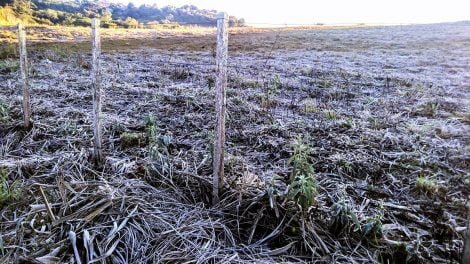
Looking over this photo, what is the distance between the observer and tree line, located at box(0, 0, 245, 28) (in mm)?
16786

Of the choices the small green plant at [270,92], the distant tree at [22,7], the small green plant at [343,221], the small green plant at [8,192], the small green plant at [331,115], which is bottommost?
the small green plant at [8,192]

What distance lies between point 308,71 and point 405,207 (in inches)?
230

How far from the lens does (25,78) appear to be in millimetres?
3307

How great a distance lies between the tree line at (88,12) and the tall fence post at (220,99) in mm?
10896

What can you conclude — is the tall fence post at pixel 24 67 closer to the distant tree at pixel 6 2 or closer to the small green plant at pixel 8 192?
the small green plant at pixel 8 192

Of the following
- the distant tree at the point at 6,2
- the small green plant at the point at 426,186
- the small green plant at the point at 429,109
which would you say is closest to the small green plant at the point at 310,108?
the small green plant at the point at 429,109

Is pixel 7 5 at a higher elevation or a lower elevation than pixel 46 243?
higher

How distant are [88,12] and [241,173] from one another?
21322mm

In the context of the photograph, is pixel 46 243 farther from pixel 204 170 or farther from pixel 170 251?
pixel 204 170

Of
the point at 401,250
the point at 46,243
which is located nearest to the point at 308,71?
the point at 401,250

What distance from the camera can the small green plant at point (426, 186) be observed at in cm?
246

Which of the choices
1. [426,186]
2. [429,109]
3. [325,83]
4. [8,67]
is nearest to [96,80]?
[426,186]

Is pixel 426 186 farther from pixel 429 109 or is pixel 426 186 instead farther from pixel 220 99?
pixel 429 109

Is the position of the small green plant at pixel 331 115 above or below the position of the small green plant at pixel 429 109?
below
